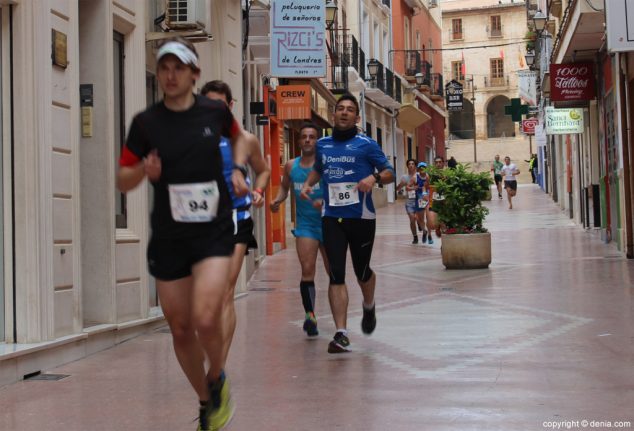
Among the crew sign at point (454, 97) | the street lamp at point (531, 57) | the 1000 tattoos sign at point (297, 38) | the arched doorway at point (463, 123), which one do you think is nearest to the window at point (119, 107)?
the 1000 tattoos sign at point (297, 38)

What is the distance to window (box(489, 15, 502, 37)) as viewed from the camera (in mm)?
84562

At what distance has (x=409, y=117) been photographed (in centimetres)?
4994

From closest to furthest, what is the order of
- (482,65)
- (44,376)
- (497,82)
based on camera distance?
(44,376) → (497,82) → (482,65)

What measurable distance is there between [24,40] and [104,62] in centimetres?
151

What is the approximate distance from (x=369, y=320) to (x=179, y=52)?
4.42 m

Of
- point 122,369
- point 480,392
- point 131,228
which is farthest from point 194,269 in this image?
point 131,228

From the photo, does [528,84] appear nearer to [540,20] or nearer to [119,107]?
[540,20]

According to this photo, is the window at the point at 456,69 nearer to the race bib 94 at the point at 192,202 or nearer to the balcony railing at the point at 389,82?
the balcony railing at the point at 389,82

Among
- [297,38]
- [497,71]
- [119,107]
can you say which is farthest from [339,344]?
[497,71]

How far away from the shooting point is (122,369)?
26.8ft

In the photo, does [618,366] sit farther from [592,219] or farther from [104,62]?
[592,219]

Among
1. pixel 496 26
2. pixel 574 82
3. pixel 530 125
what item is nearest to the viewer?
pixel 574 82

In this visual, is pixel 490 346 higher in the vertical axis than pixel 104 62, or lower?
lower

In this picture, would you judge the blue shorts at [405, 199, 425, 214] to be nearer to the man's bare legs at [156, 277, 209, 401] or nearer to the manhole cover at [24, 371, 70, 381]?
the manhole cover at [24, 371, 70, 381]
